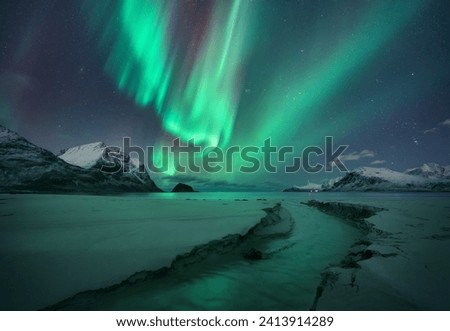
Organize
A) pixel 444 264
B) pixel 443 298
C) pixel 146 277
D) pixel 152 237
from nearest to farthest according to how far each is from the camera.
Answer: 1. pixel 443 298
2. pixel 146 277
3. pixel 444 264
4. pixel 152 237

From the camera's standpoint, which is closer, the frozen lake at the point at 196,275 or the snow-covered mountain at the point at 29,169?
the frozen lake at the point at 196,275

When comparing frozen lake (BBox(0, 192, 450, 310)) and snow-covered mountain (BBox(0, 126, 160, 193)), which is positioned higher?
snow-covered mountain (BBox(0, 126, 160, 193))

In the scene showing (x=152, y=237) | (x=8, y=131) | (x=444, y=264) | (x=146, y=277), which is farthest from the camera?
(x=8, y=131)

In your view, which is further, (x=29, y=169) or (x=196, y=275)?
(x=29, y=169)

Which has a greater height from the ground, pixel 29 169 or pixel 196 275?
pixel 29 169

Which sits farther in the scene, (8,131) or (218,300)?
(8,131)

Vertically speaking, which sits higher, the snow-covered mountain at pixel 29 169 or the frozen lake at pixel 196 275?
the snow-covered mountain at pixel 29 169

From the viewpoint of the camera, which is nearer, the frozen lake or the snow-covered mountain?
the frozen lake

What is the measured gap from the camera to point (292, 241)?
30.7ft
